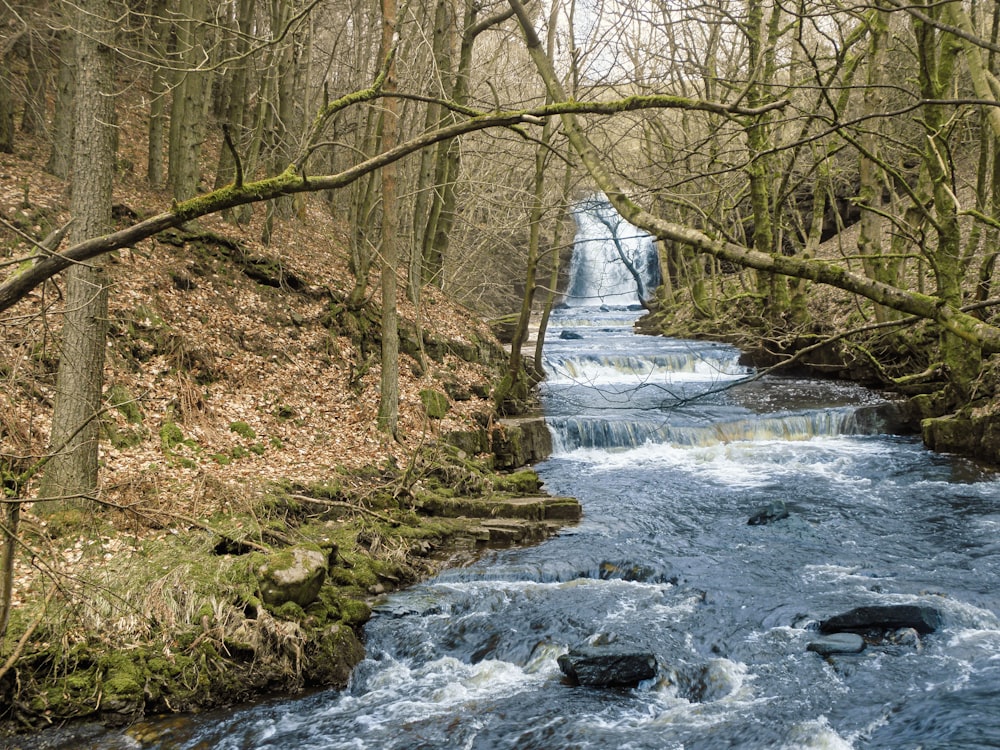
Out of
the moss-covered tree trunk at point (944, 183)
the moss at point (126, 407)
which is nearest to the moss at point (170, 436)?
the moss at point (126, 407)

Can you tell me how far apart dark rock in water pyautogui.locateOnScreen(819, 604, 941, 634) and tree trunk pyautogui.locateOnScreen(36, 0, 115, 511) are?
6.76m

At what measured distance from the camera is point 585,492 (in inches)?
478

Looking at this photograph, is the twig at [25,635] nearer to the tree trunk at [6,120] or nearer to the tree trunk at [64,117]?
the tree trunk at [64,117]

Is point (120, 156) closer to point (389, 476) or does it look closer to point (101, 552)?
point (389, 476)

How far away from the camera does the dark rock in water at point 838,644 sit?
273 inches

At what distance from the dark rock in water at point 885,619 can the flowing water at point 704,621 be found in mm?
116

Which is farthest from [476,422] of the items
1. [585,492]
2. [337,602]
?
[337,602]

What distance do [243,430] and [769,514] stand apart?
692cm

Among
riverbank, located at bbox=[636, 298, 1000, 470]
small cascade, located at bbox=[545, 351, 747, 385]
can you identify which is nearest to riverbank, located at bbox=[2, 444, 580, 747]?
riverbank, located at bbox=[636, 298, 1000, 470]

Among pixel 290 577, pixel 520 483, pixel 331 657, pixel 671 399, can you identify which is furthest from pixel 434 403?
pixel 331 657

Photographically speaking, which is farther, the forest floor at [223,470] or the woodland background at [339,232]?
the forest floor at [223,470]

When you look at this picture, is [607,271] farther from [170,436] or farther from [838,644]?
[838,644]

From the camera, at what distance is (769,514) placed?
10609 millimetres

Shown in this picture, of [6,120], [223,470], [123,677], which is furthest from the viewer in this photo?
[6,120]
